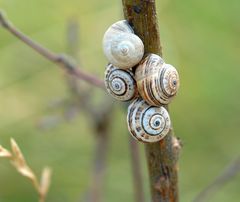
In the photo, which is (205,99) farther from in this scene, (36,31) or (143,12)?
(143,12)

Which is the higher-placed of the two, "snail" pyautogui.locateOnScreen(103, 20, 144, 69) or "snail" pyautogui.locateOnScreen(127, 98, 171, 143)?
"snail" pyautogui.locateOnScreen(103, 20, 144, 69)

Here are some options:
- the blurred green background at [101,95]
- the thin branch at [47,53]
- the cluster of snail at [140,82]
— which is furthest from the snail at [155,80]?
the blurred green background at [101,95]

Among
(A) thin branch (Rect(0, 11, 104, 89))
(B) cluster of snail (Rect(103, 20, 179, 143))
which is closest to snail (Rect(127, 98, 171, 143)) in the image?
(B) cluster of snail (Rect(103, 20, 179, 143))

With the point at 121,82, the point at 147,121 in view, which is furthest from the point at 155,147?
the point at 121,82

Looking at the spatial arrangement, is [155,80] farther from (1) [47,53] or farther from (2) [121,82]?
(1) [47,53]

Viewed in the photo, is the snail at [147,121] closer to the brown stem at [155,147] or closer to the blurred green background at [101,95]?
the brown stem at [155,147]

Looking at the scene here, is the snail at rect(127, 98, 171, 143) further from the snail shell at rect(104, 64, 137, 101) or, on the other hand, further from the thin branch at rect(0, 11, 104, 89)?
the thin branch at rect(0, 11, 104, 89)

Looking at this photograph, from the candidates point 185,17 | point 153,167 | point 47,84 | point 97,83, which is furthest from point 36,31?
point 153,167
